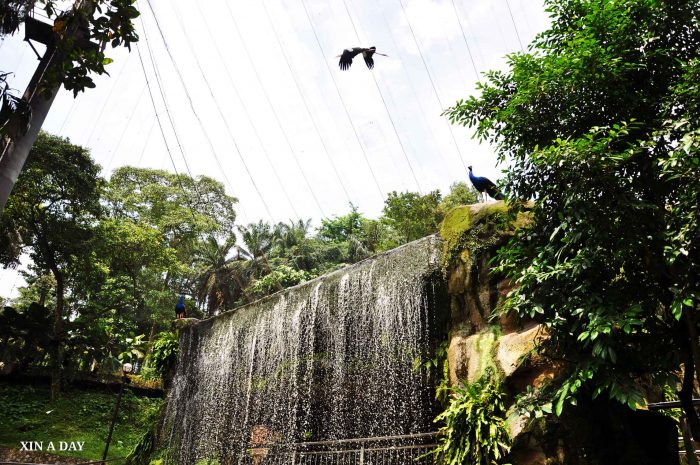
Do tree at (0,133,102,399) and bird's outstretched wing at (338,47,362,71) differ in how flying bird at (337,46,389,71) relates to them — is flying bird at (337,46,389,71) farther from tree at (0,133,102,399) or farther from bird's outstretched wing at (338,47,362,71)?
tree at (0,133,102,399)

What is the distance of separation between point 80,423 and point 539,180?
19576mm

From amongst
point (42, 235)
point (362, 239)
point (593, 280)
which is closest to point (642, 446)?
point (593, 280)

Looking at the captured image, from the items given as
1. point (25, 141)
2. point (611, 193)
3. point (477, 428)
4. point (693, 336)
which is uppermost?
point (25, 141)

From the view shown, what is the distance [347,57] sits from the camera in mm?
9492

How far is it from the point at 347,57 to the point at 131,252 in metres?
17.3

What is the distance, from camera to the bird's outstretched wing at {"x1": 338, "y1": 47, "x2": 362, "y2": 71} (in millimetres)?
9266

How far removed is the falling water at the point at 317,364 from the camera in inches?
395

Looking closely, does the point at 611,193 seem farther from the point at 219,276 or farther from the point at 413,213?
the point at 219,276

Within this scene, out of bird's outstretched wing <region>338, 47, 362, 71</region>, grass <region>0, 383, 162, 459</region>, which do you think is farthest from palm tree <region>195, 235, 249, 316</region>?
bird's outstretched wing <region>338, 47, 362, 71</region>

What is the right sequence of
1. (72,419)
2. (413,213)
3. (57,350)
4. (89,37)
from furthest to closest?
1. (413,213)
2. (72,419)
3. (57,350)
4. (89,37)

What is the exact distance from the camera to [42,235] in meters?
20.8

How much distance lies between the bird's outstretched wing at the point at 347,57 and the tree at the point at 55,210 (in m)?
14.9

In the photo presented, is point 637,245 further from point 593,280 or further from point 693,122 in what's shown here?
point 693,122

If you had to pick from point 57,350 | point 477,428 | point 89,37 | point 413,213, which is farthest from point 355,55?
point 413,213
